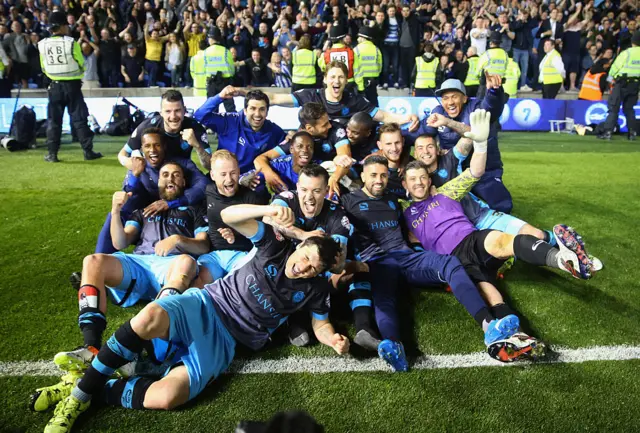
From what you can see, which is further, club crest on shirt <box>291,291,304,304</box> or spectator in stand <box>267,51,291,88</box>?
spectator in stand <box>267,51,291,88</box>

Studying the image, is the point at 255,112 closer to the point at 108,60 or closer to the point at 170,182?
→ the point at 170,182

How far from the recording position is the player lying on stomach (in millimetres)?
3613

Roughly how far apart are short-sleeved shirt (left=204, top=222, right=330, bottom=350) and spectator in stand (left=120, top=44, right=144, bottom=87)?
14615 millimetres

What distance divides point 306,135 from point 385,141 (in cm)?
79

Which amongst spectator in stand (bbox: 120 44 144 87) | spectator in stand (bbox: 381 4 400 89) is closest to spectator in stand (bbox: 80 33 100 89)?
spectator in stand (bbox: 120 44 144 87)

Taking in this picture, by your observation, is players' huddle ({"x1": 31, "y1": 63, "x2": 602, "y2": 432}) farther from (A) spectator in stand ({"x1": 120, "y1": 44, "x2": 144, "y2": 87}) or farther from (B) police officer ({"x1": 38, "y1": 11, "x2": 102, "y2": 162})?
(A) spectator in stand ({"x1": 120, "y1": 44, "x2": 144, "y2": 87})

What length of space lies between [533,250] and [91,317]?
3.16 m

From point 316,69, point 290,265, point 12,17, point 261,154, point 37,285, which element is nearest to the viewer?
point 290,265

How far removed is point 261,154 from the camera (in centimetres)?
559

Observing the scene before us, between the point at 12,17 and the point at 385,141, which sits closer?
the point at 385,141

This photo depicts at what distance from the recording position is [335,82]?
19.1ft

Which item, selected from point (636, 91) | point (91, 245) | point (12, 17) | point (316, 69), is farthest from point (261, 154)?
point (12, 17)

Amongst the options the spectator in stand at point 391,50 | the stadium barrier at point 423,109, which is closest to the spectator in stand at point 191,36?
the stadium barrier at point 423,109

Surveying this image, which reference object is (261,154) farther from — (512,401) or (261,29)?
(261,29)
